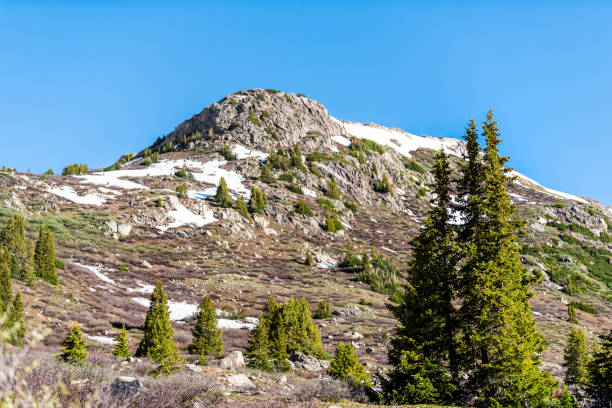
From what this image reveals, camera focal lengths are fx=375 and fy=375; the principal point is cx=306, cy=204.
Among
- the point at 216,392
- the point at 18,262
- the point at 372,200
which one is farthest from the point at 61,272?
the point at 372,200

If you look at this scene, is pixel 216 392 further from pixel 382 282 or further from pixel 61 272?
pixel 382 282

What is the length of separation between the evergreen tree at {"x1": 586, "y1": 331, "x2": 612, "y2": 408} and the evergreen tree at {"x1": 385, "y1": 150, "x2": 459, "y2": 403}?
41.0ft

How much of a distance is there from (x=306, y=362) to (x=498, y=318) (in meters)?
15.2

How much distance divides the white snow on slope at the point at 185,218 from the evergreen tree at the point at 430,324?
60341 mm

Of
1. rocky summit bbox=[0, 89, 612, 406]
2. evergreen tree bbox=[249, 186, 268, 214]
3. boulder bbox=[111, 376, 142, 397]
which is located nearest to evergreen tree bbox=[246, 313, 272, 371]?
rocky summit bbox=[0, 89, 612, 406]

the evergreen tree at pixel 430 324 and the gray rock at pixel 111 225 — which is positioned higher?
the gray rock at pixel 111 225

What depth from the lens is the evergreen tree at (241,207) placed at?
7794 cm

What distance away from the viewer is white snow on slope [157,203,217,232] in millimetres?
69812

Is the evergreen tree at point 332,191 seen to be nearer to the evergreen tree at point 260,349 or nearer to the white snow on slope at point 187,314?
the white snow on slope at point 187,314

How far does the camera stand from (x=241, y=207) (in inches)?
3103

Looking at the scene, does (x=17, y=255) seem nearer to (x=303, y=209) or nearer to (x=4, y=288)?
(x=4, y=288)

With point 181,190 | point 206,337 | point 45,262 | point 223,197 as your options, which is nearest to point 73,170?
point 181,190

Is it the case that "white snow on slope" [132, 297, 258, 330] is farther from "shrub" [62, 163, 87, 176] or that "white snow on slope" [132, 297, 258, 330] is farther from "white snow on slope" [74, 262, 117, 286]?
"shrub" [62, 163, 87, 176]

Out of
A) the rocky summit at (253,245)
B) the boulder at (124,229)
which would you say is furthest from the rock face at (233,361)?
the boulder at (124,229)
